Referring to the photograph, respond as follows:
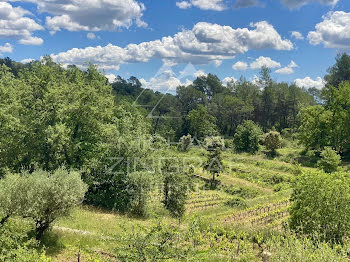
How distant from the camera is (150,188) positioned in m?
20.8

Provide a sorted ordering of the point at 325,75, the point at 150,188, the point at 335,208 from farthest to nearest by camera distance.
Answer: the point at 325,75, the point at 150,188, the point at 335,208

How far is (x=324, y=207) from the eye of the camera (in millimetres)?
13680

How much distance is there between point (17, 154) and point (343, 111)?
4297 cm

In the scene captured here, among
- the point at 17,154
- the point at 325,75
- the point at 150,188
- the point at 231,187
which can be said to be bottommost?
the point at 231,187

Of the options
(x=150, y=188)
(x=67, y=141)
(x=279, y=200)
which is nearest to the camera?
(x=150, y=188)

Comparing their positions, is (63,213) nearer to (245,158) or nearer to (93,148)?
(93,148)

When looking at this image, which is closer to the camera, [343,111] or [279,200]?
[279,200]

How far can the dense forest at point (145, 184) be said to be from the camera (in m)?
9.48

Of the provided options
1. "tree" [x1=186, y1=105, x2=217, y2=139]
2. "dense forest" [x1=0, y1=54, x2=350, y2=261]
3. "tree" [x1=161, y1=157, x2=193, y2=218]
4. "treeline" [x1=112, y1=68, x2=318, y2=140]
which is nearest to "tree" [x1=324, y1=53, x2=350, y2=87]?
"treeline" [x1=112, y1=68, x2=318, y2=140]

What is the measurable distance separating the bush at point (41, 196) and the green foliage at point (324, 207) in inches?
383

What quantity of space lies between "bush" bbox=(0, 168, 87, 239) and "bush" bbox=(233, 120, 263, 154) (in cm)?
4344

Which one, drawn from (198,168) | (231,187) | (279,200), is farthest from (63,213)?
(198,168)

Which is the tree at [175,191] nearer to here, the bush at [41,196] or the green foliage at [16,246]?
the bush at [41,196]

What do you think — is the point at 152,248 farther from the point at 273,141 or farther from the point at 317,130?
the point at 273,141
